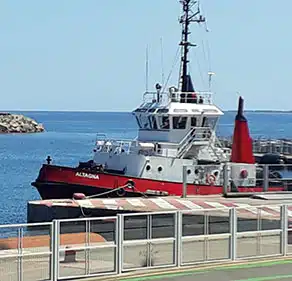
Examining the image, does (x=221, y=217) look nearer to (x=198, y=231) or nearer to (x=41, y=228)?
(x=198, y=231)

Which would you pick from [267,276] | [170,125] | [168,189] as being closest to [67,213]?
[168,189]

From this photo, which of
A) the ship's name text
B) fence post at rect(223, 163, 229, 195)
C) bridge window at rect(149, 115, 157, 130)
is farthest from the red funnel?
the ship's name text

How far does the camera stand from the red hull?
102 feet

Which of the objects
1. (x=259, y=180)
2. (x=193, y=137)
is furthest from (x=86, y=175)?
(x=259, y=180)

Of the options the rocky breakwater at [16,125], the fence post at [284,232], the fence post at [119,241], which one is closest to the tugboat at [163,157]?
the fence post at [284,232]

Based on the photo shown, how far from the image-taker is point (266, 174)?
94.5 ft

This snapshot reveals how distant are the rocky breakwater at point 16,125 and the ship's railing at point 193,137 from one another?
154 meters

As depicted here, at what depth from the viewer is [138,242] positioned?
1400cm

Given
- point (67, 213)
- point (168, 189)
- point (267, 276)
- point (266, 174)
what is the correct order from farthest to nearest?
point (168, 189) < point (266, 174) < point (67, 213) < point (267, 276)

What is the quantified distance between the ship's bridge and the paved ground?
759 inches

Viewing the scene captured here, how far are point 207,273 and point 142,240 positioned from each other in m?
1.24

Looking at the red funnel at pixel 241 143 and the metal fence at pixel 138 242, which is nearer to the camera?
the metal fence at pixel 138 242

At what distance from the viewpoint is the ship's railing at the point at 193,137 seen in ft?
111

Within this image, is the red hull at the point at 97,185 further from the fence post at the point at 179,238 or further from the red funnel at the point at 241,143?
the fence post at the point at 179,238
